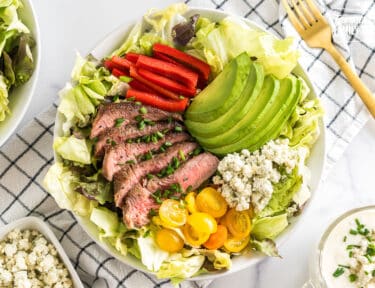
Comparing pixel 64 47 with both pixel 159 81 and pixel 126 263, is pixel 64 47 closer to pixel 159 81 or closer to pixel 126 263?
pixel 159 81

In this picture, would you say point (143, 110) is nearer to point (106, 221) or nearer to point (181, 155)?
point (181, 155)

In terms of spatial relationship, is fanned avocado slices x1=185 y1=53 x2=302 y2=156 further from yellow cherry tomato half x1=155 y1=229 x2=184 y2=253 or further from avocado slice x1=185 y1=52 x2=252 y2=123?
yellow cherry tomato half x1=155 y1=229 x2=184 y2=253

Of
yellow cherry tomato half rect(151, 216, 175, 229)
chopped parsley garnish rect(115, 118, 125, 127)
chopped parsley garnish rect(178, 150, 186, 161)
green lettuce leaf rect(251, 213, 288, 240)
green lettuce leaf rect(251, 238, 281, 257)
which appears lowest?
green lettuce leaf rect(251, 238, 281, 257)

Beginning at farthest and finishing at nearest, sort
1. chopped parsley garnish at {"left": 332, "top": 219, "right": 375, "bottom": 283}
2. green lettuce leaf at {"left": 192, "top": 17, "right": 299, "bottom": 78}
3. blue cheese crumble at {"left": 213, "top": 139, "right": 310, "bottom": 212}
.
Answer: chopped parsley garnish at {"left": 332, "top": 219, "right": 375, "bottom": 283}
green lettuce leaf at {"left": 192, "top": 17, "right": 299, "bottom": 78}
blue cheese crumble at {"left": 213, "top": 139, "right": 310, "bottom": 212}

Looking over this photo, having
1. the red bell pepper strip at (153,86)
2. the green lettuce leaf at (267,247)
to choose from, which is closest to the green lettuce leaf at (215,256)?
the green lettuce leaf at (267,247)

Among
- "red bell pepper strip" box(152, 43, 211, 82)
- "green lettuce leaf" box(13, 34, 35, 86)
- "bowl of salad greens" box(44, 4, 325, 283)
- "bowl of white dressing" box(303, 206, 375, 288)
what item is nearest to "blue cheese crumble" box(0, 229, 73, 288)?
"bowl of salad greens" box(44, 4, 325, 283)

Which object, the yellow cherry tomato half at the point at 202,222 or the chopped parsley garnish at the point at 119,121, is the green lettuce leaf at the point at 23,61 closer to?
the chopped parsley garnish at the point at 119,121

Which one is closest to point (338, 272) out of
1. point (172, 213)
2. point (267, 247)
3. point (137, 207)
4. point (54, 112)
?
point (267, 247)

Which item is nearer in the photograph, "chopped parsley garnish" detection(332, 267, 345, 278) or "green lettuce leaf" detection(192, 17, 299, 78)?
"green lettuce leaf" detection(192, 17, 299, 78)
